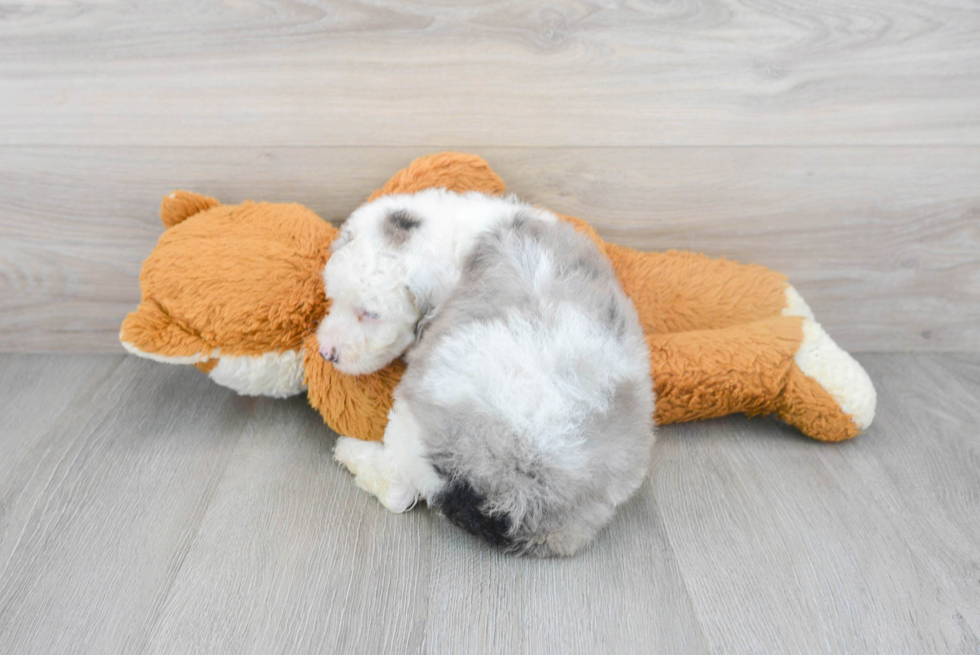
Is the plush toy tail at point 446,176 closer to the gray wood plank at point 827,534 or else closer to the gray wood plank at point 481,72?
the gray wood plank at point 481,72

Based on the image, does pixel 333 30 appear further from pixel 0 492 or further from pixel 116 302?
pixel 0 492

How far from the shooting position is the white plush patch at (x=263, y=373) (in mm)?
1031

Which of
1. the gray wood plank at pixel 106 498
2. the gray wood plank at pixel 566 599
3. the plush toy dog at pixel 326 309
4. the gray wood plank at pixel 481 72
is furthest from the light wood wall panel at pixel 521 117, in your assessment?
the gray wood plank at pixel 566 599

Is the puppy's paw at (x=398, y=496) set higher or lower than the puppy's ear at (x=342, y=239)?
lower

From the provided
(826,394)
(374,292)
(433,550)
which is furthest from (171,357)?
(826,394)

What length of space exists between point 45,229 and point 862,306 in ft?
5.26

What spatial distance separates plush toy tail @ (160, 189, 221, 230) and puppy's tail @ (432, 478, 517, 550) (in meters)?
0.67

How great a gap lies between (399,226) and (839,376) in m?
0.75

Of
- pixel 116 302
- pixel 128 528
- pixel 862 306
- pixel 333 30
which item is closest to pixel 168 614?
pixel 128 528

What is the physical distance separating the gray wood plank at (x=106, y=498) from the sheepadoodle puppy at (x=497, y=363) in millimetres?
310

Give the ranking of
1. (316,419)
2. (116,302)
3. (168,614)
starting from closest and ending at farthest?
1. (168,614)
2. (316,419)
3. (116,302)

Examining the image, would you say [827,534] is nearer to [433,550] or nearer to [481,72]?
[433,550]

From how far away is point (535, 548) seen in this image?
0.84 m

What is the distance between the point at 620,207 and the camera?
1211mm
